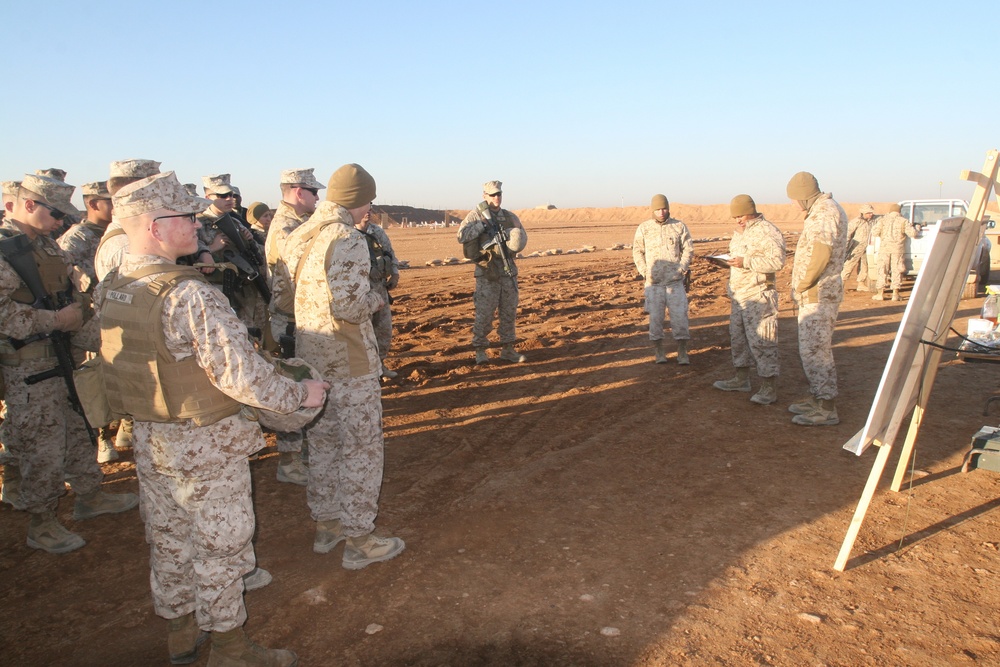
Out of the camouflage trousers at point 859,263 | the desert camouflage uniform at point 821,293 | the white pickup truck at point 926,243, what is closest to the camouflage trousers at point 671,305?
the desert camouflage uniform at point 821,293

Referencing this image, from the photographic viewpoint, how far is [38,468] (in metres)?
4.36

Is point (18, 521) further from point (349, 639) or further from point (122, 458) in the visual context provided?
point (349, 639)

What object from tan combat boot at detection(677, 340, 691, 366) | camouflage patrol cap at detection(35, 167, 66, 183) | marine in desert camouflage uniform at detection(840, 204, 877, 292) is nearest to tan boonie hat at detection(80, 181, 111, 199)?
camouflage patrol cap at detection(35, 167, 66, 183)

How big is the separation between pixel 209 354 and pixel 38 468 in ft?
8.25

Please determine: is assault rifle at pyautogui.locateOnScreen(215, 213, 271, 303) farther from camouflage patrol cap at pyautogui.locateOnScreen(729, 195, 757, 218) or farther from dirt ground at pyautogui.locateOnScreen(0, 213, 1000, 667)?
camouflage patrol cap at pyautogui.locateOnScreen(729, 195, 757, 218)

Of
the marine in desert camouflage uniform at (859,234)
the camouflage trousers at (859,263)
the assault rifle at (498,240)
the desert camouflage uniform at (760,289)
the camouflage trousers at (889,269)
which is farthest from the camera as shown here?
the camouflage trousers at (889,269)

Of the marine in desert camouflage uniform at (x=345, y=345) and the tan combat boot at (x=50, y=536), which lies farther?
the tan combat boot at (x=50, y=536)

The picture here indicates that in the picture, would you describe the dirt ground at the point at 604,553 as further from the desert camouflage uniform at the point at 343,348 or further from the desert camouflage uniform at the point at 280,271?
the desert camouflage uniform at the point at 280,271

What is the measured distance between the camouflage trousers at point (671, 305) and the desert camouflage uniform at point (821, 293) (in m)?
Answer: 2.19

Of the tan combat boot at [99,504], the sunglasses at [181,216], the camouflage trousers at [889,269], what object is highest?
the sunglasses at [181,216]

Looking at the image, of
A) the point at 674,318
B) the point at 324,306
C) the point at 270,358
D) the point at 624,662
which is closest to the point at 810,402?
the point at 674,318

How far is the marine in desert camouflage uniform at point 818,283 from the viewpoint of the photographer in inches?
235

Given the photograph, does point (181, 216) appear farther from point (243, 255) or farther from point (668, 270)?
point (668, 270)

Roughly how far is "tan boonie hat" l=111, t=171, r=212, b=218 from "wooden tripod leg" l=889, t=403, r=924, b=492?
440 cm
